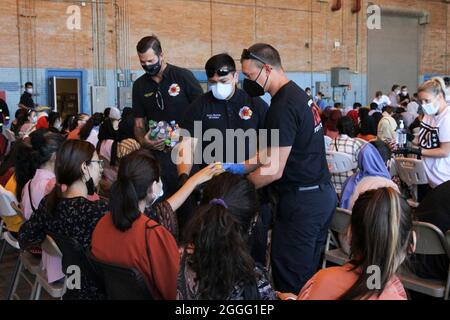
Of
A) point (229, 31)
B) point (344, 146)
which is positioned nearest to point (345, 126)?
point (344, 146)

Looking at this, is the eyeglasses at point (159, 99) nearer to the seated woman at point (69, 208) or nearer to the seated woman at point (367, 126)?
the seated woman at point (69, 208)

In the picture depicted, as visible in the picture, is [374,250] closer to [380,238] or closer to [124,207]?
[380,238]

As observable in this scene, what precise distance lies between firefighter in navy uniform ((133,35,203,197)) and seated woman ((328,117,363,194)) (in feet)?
7.04

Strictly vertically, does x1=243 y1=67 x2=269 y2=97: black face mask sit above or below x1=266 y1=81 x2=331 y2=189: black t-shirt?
above

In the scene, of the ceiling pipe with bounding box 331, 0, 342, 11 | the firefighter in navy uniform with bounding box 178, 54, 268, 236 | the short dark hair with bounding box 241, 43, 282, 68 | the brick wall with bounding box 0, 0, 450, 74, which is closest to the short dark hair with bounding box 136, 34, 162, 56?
the firefighter in navy uniform with bounding box 178, 54, 268, 236

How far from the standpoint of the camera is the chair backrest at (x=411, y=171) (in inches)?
202

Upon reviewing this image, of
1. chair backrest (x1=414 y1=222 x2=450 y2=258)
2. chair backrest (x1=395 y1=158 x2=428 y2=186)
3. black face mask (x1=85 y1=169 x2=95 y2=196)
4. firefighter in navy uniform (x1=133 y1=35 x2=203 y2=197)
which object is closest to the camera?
chair backrest (x1=414 y1=222 x2=450 y2=258)

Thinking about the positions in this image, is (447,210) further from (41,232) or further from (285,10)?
(285,10)

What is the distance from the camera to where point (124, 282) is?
2.04m

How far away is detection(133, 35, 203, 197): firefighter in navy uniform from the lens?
384cm

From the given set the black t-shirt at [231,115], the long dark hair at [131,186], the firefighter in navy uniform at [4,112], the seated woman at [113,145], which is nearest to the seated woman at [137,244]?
the long dark hair at [131,186]

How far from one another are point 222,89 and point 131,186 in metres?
1.42

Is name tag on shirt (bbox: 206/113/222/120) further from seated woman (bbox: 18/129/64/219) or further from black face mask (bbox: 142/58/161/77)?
seated woman (bbox: 18/129/64/219)

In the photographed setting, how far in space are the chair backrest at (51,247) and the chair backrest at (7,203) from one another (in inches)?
36.3
